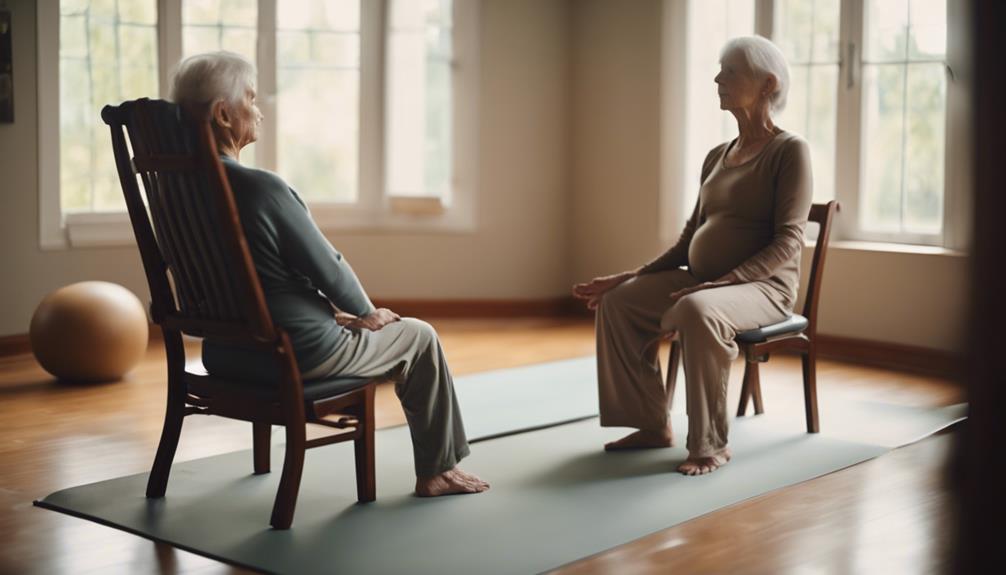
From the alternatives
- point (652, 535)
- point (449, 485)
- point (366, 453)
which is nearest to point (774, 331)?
point (652, 535)

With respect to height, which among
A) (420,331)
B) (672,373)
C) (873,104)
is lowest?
(672,373)

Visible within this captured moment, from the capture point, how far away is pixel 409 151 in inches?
270

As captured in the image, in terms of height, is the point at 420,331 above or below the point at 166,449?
above

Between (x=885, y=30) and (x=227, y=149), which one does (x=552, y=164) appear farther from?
(x=227, y=149)

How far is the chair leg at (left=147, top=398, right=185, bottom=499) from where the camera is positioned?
3.14m

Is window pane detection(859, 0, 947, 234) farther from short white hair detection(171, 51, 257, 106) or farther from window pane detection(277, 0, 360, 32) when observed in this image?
short white hair detection(171, 51, 257, 106)

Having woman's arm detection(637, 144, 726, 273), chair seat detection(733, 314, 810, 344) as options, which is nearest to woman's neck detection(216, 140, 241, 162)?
woman's arm detection(637, 144, 726, 273)

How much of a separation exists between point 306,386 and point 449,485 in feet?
1.86

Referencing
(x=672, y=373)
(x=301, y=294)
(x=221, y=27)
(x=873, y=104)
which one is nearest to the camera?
(x=301, y=294)

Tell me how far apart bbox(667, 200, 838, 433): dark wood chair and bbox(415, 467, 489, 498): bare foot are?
1.00 m

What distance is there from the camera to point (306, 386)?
2895 mm

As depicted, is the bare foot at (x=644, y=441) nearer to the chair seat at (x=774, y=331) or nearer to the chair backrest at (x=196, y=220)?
the chair seat at (x=774, y=331)

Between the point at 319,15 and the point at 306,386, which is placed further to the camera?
the point at 319,15

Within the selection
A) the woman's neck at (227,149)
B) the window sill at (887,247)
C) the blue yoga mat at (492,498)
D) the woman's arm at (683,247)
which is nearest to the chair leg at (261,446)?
the blue yoga mat at (492,498)
